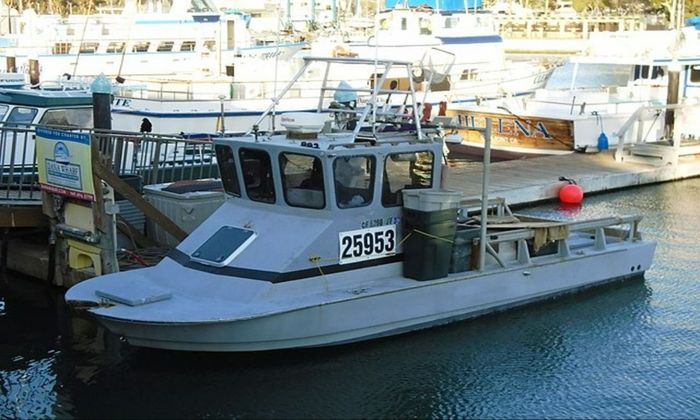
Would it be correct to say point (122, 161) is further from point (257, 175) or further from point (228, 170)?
point (257, 175)

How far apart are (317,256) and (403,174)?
62.5 inches

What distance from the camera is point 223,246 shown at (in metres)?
11.7

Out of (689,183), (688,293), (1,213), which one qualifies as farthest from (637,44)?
(1,213)

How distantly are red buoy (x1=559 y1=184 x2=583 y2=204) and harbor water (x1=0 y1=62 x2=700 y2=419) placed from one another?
8.35 m

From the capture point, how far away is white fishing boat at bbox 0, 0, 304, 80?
35.2 metres

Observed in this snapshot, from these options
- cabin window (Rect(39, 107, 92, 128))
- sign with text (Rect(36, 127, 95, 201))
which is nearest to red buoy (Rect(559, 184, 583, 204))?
cabin window (Rect(39, 107, 92, 128))

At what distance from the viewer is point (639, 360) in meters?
12.1

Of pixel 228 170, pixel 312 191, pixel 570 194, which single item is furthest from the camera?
pixel 570 194

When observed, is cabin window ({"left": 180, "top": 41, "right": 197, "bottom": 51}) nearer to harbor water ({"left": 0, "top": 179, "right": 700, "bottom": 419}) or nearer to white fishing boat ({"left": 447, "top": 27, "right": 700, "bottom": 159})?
white fishing boat ({"left": 447, "top": 27, "right": 700, "bottom": 159})

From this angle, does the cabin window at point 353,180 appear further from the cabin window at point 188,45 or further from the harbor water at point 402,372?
the cabin window at point 188,45

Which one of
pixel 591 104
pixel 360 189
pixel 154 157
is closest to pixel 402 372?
pixel 360 189

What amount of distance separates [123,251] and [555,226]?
604 centimetres

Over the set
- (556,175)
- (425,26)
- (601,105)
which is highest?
(425,26)

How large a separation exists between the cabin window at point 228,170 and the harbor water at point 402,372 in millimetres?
2137
